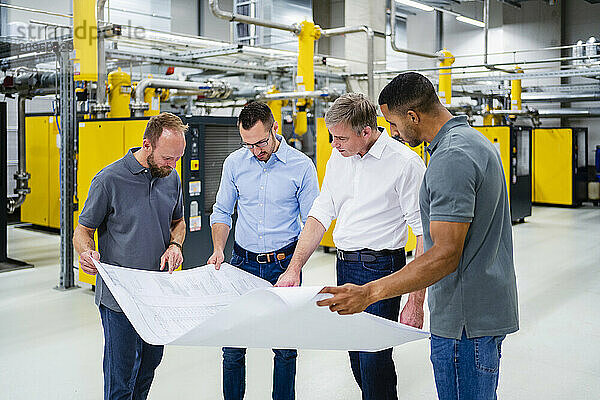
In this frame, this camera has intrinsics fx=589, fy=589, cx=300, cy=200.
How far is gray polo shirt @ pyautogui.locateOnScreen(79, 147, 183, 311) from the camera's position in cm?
234

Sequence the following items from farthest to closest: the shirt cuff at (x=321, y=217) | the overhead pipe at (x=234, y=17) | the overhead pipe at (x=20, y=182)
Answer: the overhead pipe at (x=20, y=182) < the overhead pipe at (x=234, y=17) < the shirt cuff at (x=321, y=217)

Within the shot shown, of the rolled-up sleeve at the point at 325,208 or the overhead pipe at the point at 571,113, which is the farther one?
the overhead pipe at the point at 571,113

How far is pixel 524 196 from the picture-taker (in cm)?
1061

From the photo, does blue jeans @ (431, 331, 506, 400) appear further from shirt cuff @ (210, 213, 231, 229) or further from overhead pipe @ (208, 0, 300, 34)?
overhead pipe @ (208, 0, 300, 34)

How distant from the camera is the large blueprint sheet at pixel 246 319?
5.42 ft

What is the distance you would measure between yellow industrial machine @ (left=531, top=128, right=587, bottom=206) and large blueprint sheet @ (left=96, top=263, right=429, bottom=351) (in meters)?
11.6

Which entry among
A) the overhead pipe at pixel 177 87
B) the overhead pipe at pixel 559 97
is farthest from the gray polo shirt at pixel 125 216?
the overhead pipe at pixel 559 97

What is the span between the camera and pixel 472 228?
1693 mm

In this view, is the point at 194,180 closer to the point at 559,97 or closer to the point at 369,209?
the point at 369,209

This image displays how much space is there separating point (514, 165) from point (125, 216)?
9.24 m

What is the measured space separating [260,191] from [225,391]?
953mm

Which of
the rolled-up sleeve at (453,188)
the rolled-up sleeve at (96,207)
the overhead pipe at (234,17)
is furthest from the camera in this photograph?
the overhead pipe at (234,17)

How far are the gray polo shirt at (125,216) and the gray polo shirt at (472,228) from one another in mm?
1172

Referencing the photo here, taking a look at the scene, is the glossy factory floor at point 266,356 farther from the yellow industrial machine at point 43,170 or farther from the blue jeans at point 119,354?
the yellow industrial machine at point 43,170
